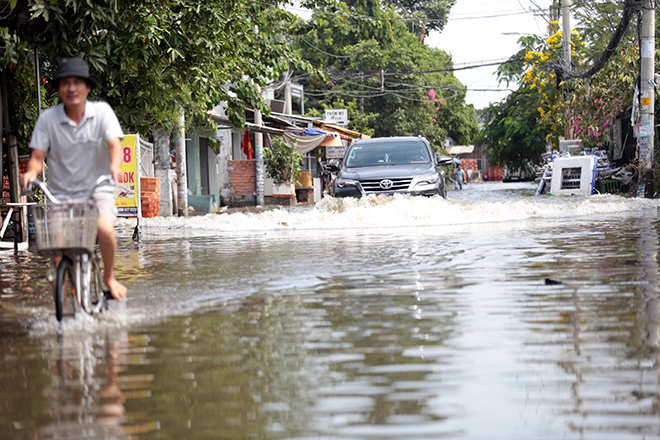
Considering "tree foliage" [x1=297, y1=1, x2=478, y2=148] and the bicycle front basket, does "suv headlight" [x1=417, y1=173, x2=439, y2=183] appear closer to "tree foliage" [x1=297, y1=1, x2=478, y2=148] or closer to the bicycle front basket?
the bicycle front basket

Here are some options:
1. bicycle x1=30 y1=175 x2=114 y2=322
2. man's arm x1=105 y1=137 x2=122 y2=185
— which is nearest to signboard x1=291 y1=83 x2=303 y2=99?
man's arm x1=105 y1=137 x2=122 y2=185

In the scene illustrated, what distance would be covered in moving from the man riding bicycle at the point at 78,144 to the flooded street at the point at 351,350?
25.9 inches

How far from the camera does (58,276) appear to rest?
18.2ft

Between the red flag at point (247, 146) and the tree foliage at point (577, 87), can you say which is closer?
the tree foliage at point (577, 87)

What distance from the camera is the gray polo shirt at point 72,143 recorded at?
5.88 meters

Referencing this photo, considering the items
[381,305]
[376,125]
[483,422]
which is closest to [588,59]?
[376,125]

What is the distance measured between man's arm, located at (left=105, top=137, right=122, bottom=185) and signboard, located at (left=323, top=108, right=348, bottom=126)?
3881 centimetres

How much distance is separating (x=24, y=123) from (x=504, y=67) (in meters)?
33.0

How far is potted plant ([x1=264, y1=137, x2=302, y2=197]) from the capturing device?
103 feet

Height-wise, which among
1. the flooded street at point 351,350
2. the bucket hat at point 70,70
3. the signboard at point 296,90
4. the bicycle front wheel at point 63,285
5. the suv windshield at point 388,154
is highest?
the signboard at point 296,90

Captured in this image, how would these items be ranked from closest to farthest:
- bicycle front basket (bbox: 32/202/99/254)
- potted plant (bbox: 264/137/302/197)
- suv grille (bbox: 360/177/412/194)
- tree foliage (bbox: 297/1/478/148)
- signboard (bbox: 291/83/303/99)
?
bicycle front basket (bbox: 32/202/99/254), suv grille (bbox: 360/177/412/194), potted plant (bbox: 264/137/302/197), signboard (bbox: 291/83/303/99), tree foliage (bbox: 297/1/478/148)

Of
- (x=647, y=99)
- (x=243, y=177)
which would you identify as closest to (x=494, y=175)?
(x=243, y=177)

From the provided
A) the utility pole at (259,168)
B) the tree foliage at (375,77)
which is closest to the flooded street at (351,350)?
the utility pole at (259,168)

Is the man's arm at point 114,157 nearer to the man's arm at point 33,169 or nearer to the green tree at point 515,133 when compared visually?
the man's arm at point 33,169
